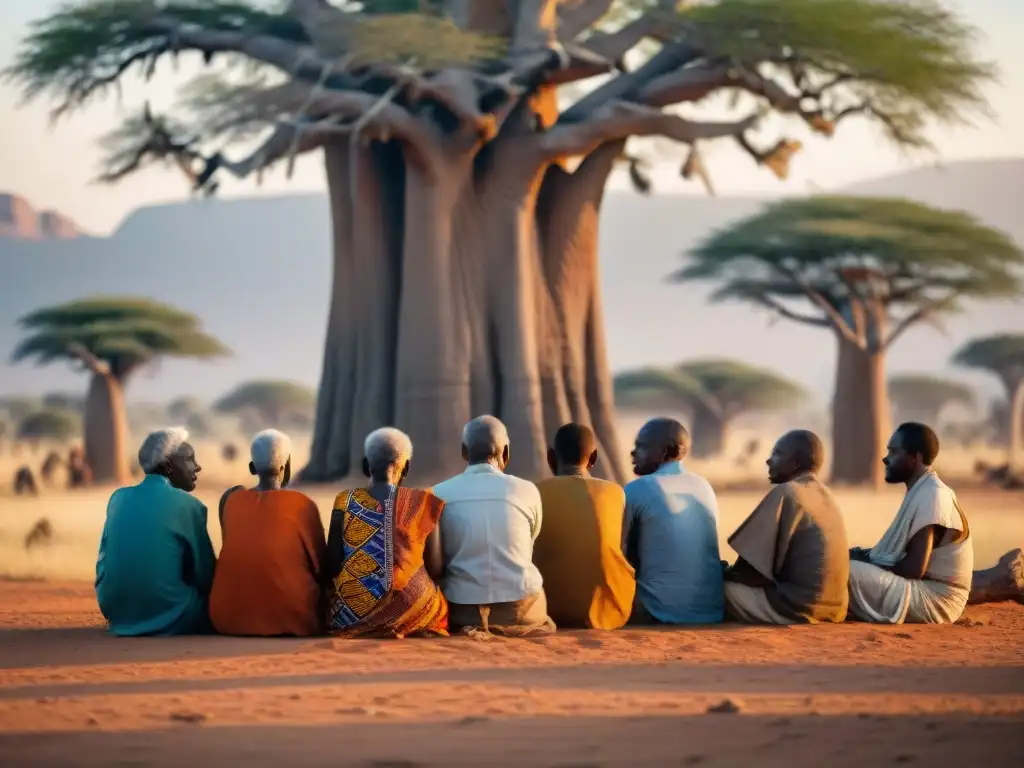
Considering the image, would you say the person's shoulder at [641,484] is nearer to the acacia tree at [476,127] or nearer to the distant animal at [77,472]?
the acacia tree at [476,127]

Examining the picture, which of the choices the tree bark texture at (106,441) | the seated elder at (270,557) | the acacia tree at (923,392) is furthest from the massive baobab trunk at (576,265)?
the acacia tree at (923,392)

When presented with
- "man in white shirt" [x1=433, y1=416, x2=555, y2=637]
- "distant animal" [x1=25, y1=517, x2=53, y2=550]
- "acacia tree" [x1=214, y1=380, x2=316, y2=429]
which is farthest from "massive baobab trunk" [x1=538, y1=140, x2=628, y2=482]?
"acacia tree" [x1=214, y1=380, x2=316, y2=429]

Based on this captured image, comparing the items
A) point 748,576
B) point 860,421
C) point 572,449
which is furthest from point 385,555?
A: point 860,421

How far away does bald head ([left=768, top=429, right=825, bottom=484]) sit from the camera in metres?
8.10

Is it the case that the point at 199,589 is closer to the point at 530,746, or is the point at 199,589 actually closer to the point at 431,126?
the point at 530,746

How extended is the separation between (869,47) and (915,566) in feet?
33.9

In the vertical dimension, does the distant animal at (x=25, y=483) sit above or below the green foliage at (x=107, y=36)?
below

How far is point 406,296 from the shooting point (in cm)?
1833

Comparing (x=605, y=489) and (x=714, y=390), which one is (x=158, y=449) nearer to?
(x=605, y=489)

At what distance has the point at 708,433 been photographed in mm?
47344

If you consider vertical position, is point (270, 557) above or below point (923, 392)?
below

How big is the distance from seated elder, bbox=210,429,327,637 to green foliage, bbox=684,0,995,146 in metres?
10.8

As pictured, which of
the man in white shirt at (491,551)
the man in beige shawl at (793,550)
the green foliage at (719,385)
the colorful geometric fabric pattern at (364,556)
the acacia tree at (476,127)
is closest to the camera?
the colorful geometric fabric pattern at (364,556)

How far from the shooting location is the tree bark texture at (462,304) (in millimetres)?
18094
